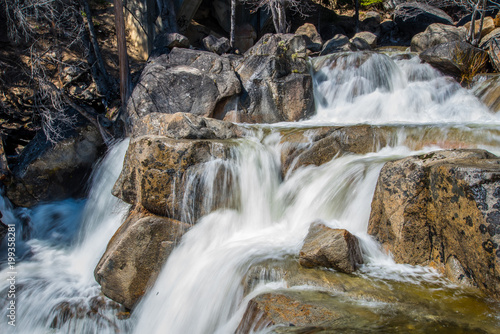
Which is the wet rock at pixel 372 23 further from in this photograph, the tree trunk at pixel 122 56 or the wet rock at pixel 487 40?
the tree trunk at pixel 122 56

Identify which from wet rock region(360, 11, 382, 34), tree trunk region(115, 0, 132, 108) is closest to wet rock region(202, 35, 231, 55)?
tree trunk region(115, 0, 132, 108)

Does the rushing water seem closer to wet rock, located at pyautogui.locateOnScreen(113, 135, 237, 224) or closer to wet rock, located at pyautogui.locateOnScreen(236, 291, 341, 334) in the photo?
wet rock, located at pyautogui.locateOnScreen(113, 135, 237, 224)

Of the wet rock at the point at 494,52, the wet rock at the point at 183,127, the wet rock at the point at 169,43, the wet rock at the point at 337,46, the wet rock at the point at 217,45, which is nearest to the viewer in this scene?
the wet rock at the point at 183,127

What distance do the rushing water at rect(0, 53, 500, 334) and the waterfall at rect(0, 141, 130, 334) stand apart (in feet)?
0.06

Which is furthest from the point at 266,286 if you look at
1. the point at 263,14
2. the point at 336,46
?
the point at 263,14

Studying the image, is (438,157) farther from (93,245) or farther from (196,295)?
(93,245)

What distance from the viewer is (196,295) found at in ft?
12.6

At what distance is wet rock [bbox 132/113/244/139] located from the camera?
5.66 metres

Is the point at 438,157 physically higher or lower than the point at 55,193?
higher

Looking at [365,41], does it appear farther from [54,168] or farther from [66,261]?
[66,261]

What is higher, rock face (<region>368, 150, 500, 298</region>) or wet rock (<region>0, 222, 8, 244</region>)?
rock face (<region>368, 150, 500, 298</region>)

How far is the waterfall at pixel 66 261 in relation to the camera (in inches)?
172

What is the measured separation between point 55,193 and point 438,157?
782 cm

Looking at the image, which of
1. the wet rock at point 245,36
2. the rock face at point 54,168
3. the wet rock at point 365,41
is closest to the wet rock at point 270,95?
the rock face at point 54,168
